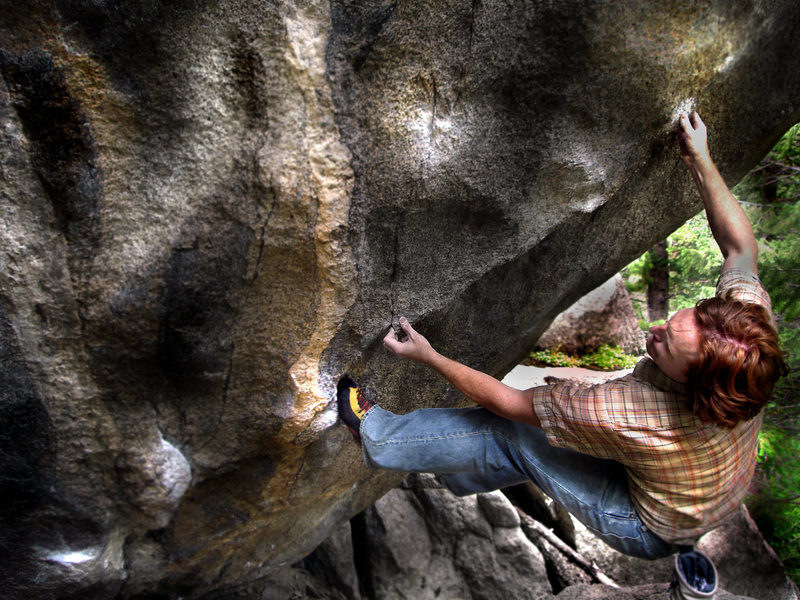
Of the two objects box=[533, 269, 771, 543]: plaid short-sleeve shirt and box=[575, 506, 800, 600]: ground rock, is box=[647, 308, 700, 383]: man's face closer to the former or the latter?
box=[533, 269, 771, 543]: plaid short-sleeve shirt

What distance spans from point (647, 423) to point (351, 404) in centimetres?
109

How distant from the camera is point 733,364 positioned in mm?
1589

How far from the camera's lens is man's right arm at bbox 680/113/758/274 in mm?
2135

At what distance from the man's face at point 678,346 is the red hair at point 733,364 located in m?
0.02

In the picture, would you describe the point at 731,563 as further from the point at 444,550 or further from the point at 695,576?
the point at 695,576

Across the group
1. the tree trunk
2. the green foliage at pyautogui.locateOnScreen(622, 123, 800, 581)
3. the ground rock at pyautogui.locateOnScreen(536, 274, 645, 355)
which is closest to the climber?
the green foliage at pyautogui.locateOnScreen(622, 123, 800, 581)

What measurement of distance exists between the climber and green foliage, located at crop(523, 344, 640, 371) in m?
5.20

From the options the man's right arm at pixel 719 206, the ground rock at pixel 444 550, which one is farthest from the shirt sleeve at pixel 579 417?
the ground rock at pixel 444 550

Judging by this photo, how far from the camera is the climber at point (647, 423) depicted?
5.41ft

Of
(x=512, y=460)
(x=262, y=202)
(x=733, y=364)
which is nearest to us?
(x=733, y=364)

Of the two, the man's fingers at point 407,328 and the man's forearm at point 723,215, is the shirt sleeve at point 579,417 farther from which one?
the man's forearm at point 723,215

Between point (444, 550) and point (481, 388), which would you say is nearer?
point (481, 388)

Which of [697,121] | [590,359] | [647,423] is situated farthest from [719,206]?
[590,359]

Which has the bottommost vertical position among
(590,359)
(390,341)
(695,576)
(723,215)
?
(695,576)
